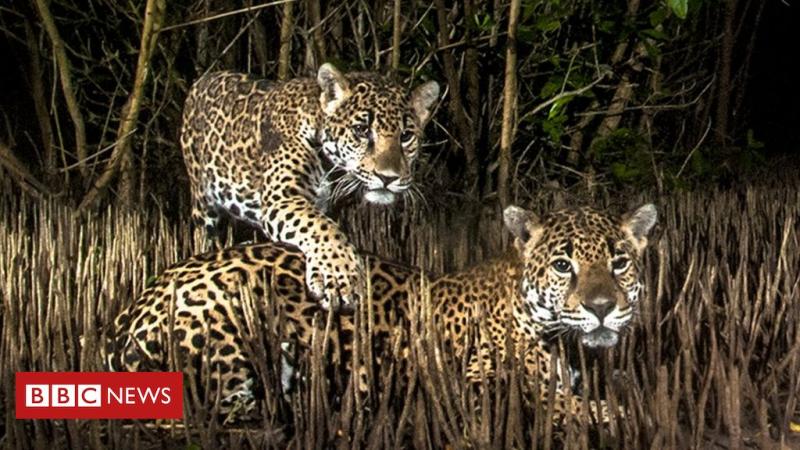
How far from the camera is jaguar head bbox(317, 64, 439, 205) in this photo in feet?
15.8

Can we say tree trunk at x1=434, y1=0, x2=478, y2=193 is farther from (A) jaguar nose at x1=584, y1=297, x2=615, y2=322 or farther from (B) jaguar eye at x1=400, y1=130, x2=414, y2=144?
(A) jaguar nose at x1=584, y1=297, x2=615, y2=322

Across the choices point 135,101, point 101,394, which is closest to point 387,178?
point 101,394

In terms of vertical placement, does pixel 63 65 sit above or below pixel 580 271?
above

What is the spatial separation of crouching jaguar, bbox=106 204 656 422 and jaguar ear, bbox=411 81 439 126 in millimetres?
1025

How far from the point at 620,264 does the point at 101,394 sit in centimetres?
155

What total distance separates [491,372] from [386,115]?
132cm

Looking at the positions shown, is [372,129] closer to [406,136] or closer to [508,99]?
[406,136]

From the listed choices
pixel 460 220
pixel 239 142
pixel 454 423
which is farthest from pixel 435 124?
pixel 454 423

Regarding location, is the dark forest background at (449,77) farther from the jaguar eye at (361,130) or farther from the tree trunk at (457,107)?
the jaguar eye at (361,130)

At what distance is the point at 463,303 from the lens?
4234 mm

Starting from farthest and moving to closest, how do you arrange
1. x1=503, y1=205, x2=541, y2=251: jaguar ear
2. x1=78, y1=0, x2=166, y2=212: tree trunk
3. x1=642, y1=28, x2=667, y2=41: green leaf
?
x1=642, y1=28, x2=667, y2=41: green leaf < x1=78, y1=0, x2=166, y2=212: tree trunk < x1=503, y1=205, x2=541, y2=251: jaguar ear

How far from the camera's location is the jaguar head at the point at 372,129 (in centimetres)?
480

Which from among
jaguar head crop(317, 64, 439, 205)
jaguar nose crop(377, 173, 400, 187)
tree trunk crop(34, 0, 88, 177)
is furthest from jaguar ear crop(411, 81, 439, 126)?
tree trunk crop(34, 0, 88, 177)

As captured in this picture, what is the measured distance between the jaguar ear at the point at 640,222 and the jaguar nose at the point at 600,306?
1.18 feet
